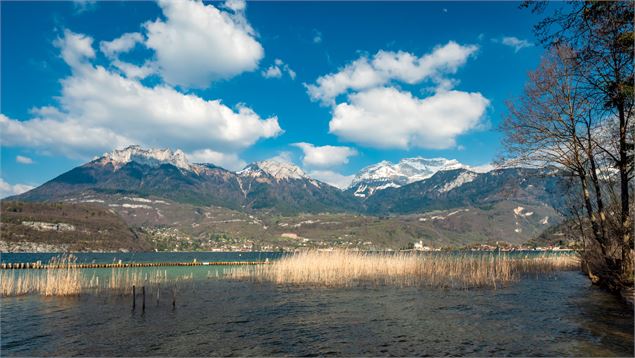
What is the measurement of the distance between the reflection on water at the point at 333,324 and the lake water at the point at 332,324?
0.05 metres

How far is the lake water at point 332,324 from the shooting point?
1385 centimetres

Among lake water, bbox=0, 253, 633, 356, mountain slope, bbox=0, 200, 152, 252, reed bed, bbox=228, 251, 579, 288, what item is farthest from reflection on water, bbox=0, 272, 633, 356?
mountain slope, bbox=0, 200, 152, 252

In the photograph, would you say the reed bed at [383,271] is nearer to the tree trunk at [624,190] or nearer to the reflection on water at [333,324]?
the reflection on water at [333,324]

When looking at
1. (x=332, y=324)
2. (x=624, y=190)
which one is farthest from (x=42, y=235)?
(x=624, y=190)

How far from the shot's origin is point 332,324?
18.0 meters

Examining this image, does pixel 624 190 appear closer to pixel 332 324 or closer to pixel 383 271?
pixel 332 324

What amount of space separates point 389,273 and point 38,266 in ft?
183

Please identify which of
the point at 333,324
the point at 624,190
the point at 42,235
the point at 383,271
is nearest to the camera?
the point at 624,190

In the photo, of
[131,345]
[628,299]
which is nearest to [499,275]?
[628,299]

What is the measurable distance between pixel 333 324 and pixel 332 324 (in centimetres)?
5

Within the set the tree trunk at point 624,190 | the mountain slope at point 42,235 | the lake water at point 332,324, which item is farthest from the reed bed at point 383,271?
the mountain slope at point 42,235

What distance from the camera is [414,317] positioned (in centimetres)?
1911

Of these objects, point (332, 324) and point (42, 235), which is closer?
point (332, 324)

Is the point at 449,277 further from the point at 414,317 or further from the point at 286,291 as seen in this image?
the point at 414,317
